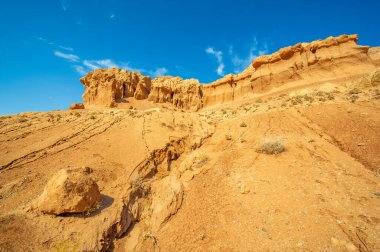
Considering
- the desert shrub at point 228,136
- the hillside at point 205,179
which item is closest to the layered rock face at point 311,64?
the hillside at point 205,179

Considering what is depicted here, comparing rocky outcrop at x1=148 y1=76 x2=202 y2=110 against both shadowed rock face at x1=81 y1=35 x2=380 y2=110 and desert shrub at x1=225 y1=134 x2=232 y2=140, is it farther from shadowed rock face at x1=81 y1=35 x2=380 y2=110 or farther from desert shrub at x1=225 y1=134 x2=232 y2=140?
desert shrub at x1=225 y1=134 x2=232 y2=140

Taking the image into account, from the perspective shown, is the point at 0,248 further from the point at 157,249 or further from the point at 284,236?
the point at 284,236

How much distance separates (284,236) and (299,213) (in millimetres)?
944

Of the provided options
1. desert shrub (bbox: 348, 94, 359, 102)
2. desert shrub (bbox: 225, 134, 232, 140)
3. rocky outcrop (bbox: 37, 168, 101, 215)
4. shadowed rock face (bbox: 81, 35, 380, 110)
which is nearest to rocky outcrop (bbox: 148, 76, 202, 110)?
shadowed rock face (bbox: 81, 35, 380, 110)

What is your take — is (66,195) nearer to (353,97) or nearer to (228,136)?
(228,136)

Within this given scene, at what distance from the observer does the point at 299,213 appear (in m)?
5.46

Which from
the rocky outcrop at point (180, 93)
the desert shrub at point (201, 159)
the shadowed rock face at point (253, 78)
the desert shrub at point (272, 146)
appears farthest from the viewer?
the rocky outcrop at point (180, 93)

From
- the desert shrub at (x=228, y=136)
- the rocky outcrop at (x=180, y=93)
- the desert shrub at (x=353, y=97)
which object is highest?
the rocky outcrop at (x=180, y=93)

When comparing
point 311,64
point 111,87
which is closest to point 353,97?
point 311,64

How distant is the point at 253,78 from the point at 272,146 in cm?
2909

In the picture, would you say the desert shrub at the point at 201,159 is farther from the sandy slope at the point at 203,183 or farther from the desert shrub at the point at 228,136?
the desert shrub at the point at 228,136

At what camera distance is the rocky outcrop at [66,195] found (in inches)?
188

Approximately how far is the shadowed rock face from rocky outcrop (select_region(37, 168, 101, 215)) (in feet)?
98.1

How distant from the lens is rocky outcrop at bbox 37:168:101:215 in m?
4.77
